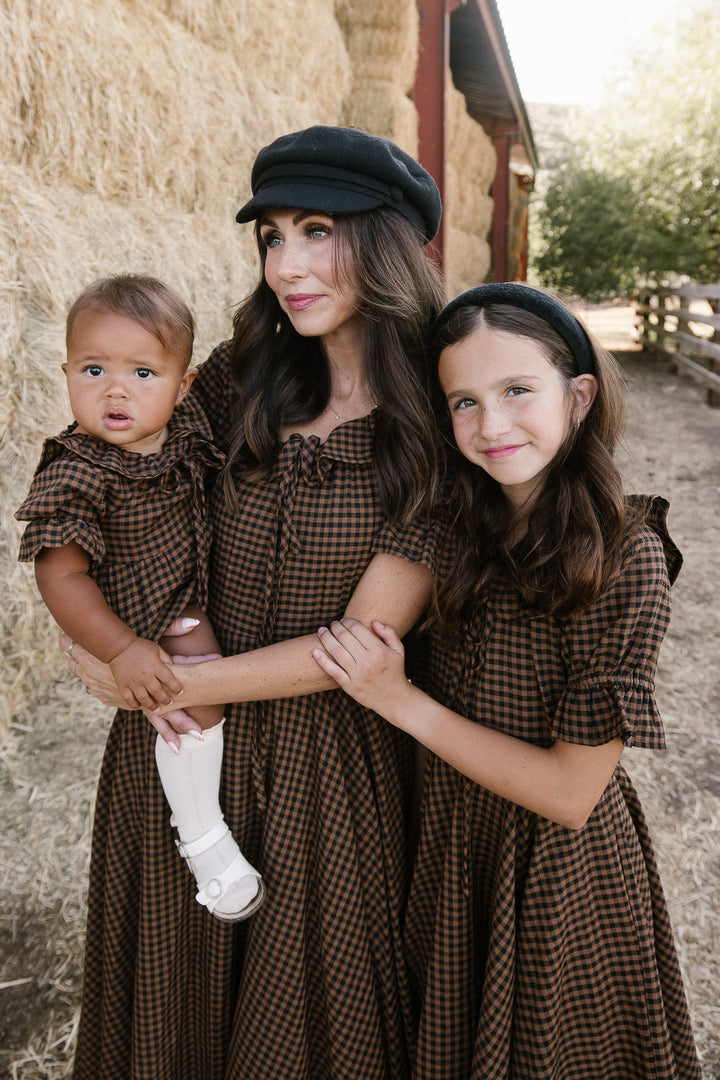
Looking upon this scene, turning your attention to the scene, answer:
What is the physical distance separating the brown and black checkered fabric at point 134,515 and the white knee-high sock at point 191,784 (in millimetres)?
251

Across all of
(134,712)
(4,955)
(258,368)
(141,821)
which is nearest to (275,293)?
(258,368)

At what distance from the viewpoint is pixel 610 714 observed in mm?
1488

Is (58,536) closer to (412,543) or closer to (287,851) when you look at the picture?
(412,543)

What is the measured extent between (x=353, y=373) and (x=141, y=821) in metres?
1.12

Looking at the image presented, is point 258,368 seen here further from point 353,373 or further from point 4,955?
point 4,955

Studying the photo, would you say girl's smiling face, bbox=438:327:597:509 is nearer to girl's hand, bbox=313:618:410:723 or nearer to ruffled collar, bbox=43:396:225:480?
girl's hand, bbox=313:618:410:723

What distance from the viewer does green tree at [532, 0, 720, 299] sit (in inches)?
530

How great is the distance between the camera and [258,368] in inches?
76.6

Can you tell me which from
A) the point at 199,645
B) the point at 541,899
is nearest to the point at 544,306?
the point at 199,645

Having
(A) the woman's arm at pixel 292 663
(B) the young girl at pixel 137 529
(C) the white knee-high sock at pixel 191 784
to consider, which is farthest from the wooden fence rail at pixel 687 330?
(C) the white knee-high sock at pixel 191 784

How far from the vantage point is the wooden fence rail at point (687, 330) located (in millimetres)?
10352

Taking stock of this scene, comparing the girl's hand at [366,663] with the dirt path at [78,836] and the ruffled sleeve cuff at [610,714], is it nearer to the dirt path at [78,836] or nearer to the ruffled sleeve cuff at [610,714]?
the ruffled sleeve cuff at [610,714]

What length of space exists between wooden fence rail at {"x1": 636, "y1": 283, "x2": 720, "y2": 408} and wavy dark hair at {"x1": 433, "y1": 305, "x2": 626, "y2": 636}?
30.3 ft

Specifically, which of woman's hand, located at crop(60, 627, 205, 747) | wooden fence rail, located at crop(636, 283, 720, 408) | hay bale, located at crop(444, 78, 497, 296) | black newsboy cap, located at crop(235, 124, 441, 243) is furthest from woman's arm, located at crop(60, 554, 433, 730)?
wooden fence rail, located at crop(636, 283, 720, 408)
